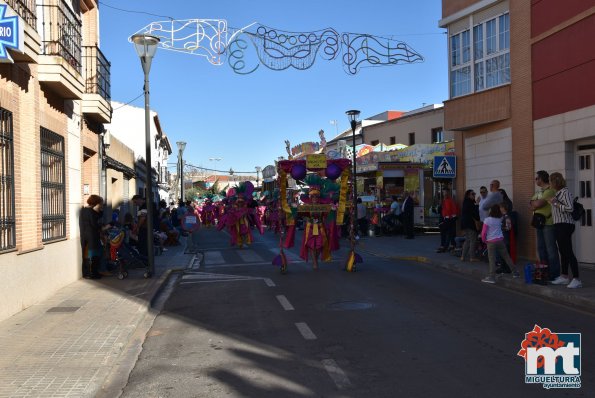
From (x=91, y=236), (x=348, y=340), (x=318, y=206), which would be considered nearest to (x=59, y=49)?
(x=91, y=236)

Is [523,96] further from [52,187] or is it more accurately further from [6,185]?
[6,185]

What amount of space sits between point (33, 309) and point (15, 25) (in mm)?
4279

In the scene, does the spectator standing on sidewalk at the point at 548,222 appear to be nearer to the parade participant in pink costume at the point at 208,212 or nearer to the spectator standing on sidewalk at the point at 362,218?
the spectator standing on sidewalk at the point at 362,218

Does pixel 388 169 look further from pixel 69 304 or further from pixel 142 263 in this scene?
pixel 69 304

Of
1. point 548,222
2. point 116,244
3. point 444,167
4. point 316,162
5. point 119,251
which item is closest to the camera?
point 548,222

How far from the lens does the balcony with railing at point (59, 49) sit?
32.6 feet

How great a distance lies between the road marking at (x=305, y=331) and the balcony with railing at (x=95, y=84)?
27.5ft

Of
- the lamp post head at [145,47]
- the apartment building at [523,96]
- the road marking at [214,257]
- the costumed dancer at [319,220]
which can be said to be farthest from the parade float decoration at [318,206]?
the apartment building at [523,96]

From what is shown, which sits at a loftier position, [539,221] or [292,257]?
[539,221]

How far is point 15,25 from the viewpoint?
24.0ft

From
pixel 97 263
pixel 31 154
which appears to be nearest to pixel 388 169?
pixel 97 263

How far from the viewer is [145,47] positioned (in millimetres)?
12320

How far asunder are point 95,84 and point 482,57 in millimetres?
10235

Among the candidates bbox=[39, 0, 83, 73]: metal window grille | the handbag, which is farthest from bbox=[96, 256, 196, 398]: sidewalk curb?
the handbag
